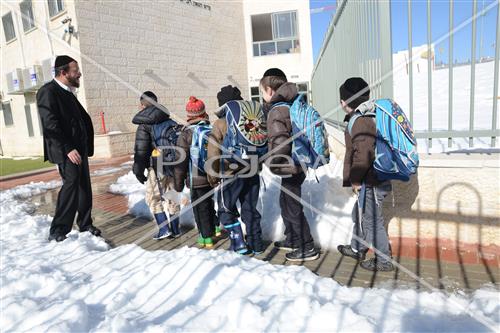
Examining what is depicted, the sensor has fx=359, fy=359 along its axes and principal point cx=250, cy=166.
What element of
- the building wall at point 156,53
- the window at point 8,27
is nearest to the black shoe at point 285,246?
the building wall at point 156,53

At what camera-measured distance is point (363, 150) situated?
2.97 metres

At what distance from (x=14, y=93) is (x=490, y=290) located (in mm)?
18572

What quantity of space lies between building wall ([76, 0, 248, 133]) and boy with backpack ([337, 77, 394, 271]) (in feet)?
37.9

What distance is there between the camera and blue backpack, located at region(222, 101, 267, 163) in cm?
333

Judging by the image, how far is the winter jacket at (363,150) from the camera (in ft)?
9.66

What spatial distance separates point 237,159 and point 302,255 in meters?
1.12

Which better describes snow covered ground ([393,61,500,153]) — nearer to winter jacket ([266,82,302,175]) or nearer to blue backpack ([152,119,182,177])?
winter jacket ([266,82,302,175])

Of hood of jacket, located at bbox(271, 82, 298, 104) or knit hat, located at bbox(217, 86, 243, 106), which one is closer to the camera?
hood of jacket, located at bbox(271, 82, 298, 104)

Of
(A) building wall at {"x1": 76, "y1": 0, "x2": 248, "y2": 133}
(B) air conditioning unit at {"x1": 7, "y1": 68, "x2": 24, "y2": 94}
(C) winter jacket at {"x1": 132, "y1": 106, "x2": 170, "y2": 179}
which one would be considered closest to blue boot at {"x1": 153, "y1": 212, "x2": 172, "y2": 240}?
(C) winter jacket at {"x1": 132, "y1": 106, "x2": 170, "y2": 179}

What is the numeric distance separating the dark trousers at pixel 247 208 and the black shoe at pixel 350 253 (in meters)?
0.81

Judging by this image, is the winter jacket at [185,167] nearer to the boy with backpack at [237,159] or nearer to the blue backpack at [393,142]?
the boy with backpack at [237,159]

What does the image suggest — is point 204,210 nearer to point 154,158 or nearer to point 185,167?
point 185,167

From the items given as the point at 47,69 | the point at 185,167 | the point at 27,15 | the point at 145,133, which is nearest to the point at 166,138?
the point at 145,133

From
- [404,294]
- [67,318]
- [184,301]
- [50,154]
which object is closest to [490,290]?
[404,294]
